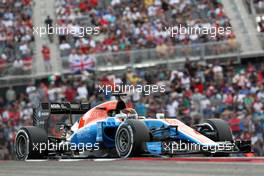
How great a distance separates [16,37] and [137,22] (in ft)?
14.2

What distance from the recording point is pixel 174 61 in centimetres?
2830

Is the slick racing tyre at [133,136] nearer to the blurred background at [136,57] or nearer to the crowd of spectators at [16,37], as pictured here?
the blurred background at [136,57]

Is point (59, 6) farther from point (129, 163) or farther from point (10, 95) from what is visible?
point (129, 163)

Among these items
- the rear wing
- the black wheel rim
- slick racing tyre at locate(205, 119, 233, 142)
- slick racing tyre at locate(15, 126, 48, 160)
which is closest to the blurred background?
the rear wing

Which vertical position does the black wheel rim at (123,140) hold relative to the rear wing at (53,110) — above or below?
below

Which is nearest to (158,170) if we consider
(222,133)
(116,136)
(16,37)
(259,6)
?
(116,136)

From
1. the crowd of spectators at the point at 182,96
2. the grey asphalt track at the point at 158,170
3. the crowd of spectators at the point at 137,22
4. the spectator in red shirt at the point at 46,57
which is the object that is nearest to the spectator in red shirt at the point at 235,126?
the crowd of spectators at the point at 182,96

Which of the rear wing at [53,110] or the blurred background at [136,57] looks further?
the blurred background at [136,57]

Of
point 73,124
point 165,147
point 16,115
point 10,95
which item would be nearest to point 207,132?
point 165,147

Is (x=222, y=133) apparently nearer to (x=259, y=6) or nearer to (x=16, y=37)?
(x=16, y=37)

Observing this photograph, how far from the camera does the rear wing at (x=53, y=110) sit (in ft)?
56.8

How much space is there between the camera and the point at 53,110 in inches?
687

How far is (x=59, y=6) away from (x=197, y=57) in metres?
6.97

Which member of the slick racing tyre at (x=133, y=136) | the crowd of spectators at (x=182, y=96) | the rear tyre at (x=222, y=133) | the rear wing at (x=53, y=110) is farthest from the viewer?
the crowd of spectators at (x=182, y=96)
